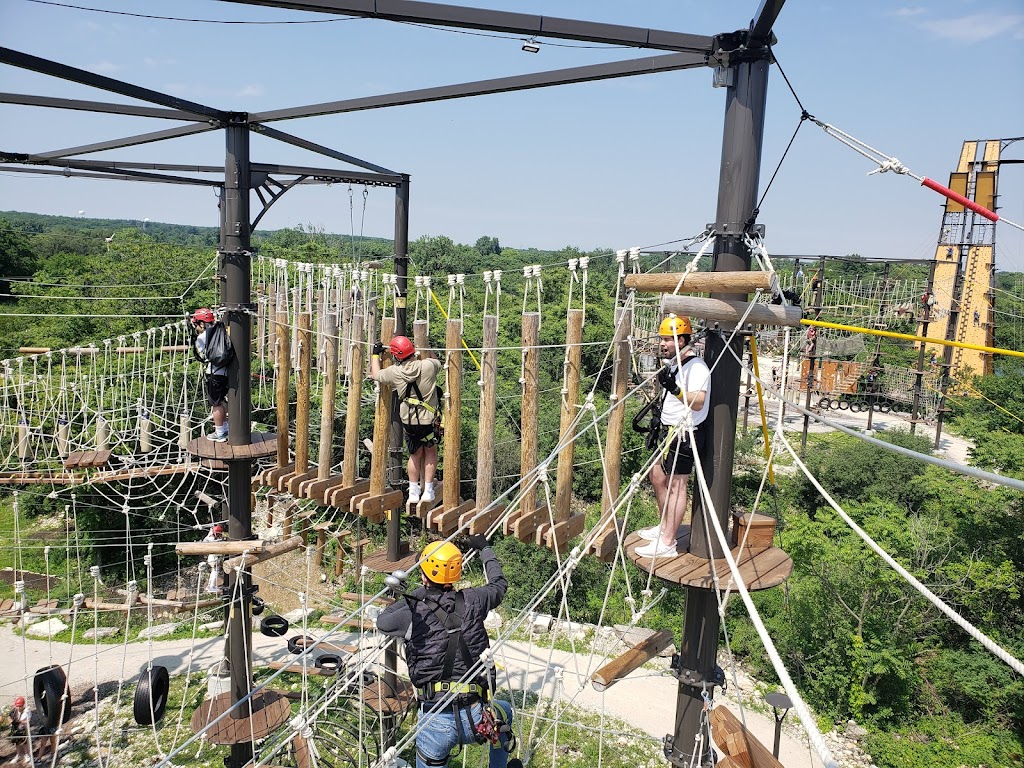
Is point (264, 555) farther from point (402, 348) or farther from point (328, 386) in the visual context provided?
point (402, 348)

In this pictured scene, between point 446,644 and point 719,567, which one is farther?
point 446,644

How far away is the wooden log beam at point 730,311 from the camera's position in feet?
10.2

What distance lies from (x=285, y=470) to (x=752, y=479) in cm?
1251

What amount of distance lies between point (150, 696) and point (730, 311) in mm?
8208

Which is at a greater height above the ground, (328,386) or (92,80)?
(92,80)

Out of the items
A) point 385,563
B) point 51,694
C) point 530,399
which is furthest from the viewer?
point 51,694

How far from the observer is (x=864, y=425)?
2336 centimetres

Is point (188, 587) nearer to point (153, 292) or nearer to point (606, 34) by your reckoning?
point (153, 292)

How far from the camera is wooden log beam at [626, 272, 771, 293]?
300cm

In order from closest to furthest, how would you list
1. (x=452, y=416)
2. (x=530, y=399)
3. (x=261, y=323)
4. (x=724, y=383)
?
(x=724, y=383), (x=530, y=399), (x=452, y=416), (x=261, y=323)

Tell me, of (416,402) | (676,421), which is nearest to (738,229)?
(676,421)

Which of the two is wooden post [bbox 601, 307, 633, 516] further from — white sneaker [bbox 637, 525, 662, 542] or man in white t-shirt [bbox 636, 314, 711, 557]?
white sneaker [bbox 637, 525, 662, 542]

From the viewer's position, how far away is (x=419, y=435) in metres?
5.72

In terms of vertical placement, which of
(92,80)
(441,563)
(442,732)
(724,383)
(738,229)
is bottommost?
(442,732)
